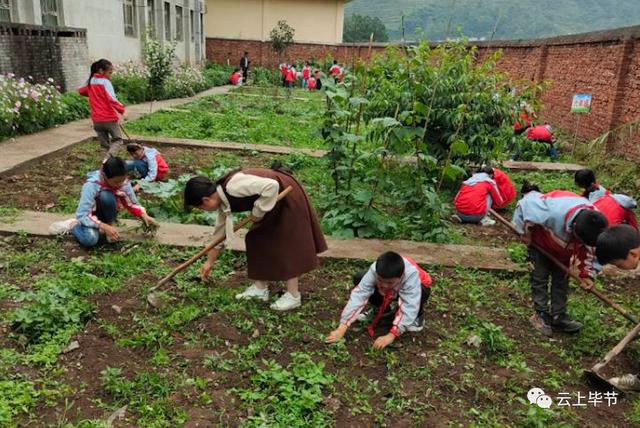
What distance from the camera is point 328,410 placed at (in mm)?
2670

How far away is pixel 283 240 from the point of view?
3461 mm

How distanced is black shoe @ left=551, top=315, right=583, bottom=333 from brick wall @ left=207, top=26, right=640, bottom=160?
4.39m

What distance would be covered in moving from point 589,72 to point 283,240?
946 centimetres

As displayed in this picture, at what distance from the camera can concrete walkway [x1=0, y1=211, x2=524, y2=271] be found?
175 inches

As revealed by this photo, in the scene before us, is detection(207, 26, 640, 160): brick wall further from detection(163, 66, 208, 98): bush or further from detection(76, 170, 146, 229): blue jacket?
detection(163, 66, 208, 98): bush

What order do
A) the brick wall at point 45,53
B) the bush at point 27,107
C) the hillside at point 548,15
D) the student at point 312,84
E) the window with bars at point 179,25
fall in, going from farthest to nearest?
the hillside at point 548,15 → the student at point 312,84 → the window with bars at point 179,25 → the brick wall at point 45,53 → the bush at point 27,107

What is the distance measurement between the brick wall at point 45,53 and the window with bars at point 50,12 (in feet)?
2.01

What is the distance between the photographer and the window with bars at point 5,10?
31.8 feet

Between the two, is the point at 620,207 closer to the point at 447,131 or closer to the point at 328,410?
the point at 447,131

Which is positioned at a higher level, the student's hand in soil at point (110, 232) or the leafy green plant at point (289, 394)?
the student's hand in soil at point (110, 232)

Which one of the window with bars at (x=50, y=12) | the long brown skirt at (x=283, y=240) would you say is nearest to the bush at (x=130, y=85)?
the window with bars at (x=50, y=12)

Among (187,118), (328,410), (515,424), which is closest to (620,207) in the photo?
(515,424)

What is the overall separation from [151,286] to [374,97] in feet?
12.6

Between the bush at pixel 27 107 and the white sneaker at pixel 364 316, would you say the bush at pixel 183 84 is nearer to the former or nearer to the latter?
the bush at pixel 27 107
